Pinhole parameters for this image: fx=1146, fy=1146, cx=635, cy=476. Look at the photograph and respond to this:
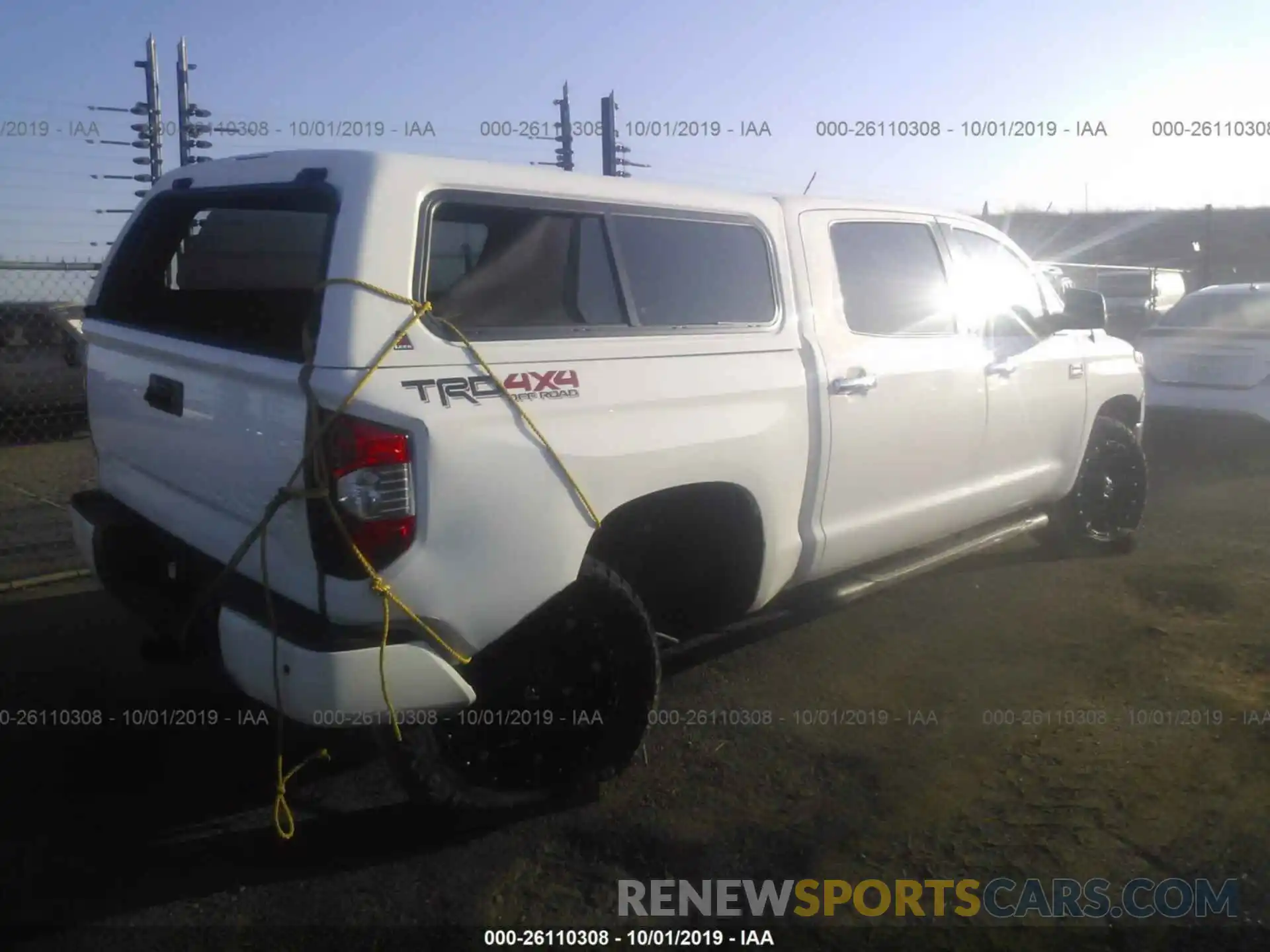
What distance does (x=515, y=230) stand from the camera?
3453mm

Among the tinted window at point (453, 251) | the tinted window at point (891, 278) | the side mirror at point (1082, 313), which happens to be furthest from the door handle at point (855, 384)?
the side mirror at point (1082, 313)

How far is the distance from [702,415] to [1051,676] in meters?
2.10

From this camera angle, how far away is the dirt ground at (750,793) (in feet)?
10.2

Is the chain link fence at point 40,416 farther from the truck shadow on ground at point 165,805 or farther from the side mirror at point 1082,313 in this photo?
the side mirror at point 1082,313

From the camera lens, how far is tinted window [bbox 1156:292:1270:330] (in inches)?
376

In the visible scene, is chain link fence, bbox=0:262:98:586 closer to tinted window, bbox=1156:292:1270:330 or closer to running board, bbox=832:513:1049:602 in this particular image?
running board, bbox=832:513:1049:602

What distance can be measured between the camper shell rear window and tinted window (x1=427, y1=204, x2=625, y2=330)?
0.37 meters

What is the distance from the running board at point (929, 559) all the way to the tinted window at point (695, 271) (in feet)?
3.92

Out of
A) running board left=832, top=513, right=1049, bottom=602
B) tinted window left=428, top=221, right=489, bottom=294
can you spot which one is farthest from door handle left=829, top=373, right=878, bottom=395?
tinted window left=428, top=221, right=489, bottom=294

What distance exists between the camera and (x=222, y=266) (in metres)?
4.07

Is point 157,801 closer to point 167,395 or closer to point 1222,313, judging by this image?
point 167,395

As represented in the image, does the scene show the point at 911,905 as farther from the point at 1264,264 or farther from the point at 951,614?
the point at 1264,264

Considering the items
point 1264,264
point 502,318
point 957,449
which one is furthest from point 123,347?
point 1264,264

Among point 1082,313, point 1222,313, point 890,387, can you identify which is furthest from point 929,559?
point 1222,313
